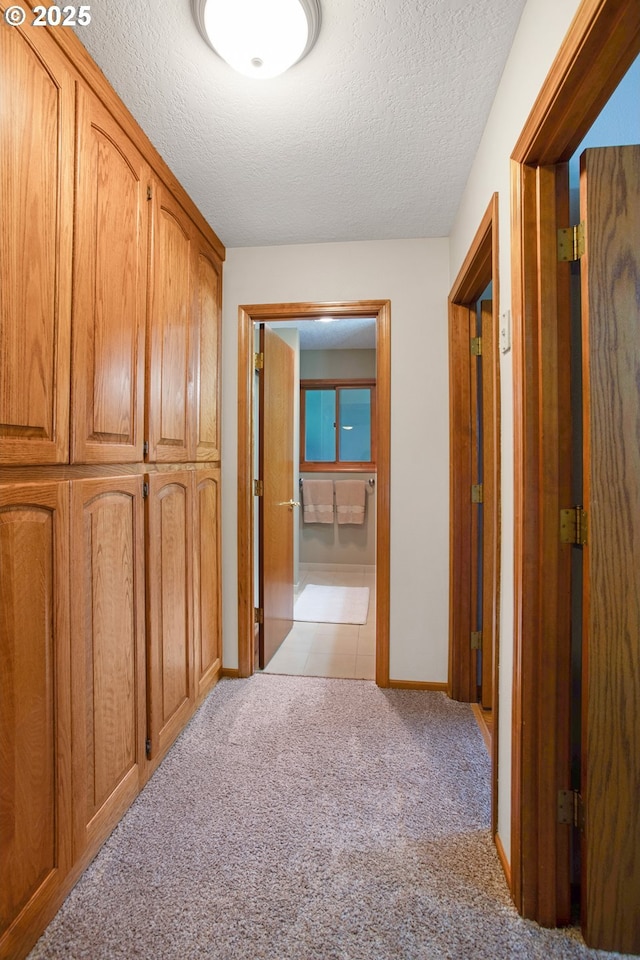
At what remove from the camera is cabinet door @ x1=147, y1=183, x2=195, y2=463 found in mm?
1668

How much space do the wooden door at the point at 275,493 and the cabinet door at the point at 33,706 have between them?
4.82 feet

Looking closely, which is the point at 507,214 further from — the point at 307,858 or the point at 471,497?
the point at 307,858

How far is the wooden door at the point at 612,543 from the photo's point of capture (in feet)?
3.43

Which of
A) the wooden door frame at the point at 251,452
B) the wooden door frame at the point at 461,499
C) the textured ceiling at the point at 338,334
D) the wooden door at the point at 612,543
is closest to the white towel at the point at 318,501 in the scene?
the textured ceiling at the point at 338,334

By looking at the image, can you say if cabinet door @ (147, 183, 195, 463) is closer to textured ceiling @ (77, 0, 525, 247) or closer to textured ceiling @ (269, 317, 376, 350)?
textured ceiling @ (77, 0, 525, 247)

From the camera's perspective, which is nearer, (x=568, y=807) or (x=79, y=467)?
(x=568, y=807)

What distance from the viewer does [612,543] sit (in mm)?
1053

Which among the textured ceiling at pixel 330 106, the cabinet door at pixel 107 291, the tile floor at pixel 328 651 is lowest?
the tile floor at pixel 328 651

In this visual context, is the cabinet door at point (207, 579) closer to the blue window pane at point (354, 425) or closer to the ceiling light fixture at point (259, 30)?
the ceiling light fixture at point (259, 30)

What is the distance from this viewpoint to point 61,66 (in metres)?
1.14

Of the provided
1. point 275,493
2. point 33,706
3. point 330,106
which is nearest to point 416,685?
point 275,493

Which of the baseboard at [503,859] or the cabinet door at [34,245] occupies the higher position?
the cabinet door at [34,245]

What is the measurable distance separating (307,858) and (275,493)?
184 centimetres

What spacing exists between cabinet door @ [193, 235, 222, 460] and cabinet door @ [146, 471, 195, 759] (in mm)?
315
